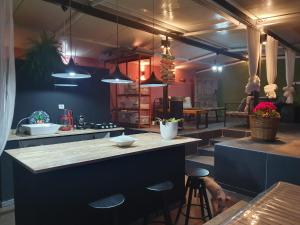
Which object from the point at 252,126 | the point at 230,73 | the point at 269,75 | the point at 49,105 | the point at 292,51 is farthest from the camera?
the point at 230,73

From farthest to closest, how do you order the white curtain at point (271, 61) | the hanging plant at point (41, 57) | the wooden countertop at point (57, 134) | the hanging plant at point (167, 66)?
the white curtain at point (271, 61), the hanging plant at point (167, 66), the hanging plant at point (41, 57), the wooden countertop at point (57, 134)

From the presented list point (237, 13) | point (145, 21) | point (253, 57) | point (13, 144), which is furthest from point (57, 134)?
point (253, 57)

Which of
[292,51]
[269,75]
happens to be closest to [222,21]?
[269,75]

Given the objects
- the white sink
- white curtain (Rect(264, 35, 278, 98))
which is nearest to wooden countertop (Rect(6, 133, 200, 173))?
the white sink

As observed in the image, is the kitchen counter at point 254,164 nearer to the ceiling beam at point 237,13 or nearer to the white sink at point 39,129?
the ceiling beam at point 237,13

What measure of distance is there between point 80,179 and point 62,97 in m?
2.61

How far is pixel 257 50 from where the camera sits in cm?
482

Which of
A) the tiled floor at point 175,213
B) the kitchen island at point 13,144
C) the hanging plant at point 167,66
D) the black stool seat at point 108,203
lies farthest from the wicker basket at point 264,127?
the kitchen island at point 13,144

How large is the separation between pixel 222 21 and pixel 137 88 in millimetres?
2603

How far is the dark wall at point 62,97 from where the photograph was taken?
152 inches

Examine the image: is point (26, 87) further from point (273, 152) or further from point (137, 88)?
point (273, 152)

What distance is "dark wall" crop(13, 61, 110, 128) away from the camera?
12.7ft

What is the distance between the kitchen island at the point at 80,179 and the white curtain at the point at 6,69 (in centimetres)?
32

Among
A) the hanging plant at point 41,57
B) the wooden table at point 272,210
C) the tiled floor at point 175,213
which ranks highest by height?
the hanging plant at point 41,57
